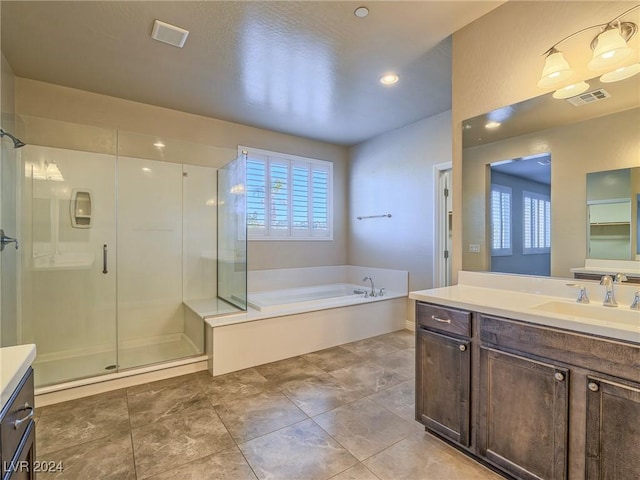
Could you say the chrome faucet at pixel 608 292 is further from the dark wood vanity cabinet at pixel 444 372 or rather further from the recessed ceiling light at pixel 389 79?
the recessed ceiling light at pixel 389 79

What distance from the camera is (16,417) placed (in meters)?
0.83

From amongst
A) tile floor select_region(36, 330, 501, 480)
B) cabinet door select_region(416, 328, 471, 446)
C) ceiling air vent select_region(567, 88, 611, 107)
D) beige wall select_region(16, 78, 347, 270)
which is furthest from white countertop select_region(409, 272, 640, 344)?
beige wall select_region(16, 78, 347, 270)

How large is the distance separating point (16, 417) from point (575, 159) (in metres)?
2.63

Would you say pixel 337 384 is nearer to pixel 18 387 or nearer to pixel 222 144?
pixel 18 387

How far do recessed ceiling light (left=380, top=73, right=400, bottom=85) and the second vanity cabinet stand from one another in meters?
2.11

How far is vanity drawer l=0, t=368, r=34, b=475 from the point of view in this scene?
752mm

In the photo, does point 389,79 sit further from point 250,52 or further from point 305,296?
point 305,296

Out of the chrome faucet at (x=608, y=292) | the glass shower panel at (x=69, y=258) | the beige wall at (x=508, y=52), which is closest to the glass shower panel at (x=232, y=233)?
the glass shower panel at (x=69, y=258)

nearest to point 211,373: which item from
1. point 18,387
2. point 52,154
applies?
point 18,387

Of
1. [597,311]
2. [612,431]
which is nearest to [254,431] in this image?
[612,431]

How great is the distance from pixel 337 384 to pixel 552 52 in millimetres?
2683

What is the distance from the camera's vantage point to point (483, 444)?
1.61 meters

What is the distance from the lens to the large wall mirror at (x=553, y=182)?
1.58 metres

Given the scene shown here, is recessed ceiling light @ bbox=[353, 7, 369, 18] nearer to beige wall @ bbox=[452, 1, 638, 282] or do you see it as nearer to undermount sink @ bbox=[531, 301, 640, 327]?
beige wall @ bbox=[452, 1, 638, 282]
